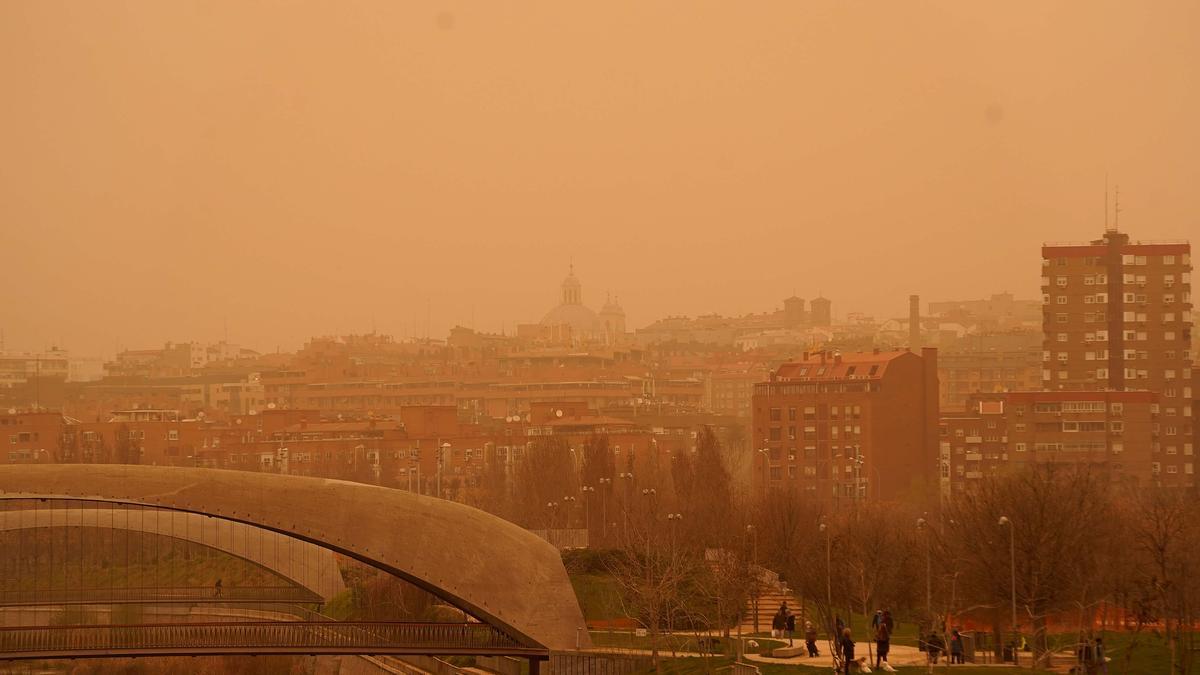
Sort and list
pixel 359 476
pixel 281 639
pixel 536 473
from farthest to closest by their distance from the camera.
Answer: pixel 359 476, pixel 536 473, pixel 281 639

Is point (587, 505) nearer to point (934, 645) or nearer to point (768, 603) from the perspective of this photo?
point (768, 603)

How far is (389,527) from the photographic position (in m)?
25.1

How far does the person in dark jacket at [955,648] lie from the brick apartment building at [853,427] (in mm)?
61560

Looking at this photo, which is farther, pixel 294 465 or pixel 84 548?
pixel 294 465

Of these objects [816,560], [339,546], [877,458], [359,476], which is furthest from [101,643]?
[877,458]

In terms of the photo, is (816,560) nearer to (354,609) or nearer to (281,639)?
(354,609)

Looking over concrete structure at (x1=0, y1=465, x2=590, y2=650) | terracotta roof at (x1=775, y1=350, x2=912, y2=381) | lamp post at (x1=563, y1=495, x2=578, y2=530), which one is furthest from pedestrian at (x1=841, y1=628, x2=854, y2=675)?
terracotta roof at (x1=775, y1=350, x2=912, y2=381)

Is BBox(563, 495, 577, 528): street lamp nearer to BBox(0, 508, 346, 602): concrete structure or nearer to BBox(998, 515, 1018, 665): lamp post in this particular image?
BBox(998, 515, 1018, 665): lamp post

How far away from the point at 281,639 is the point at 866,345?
13414 cm

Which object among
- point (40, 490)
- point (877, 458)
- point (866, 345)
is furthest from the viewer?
point (866, 345)

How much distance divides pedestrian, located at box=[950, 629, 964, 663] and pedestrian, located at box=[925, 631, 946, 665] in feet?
1.32

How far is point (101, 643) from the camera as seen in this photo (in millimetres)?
25422

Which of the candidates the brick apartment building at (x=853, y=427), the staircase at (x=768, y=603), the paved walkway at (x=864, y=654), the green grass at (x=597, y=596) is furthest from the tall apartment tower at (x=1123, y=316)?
the paved walkway at (x=864, y=654)

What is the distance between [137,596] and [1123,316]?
7863 cm
